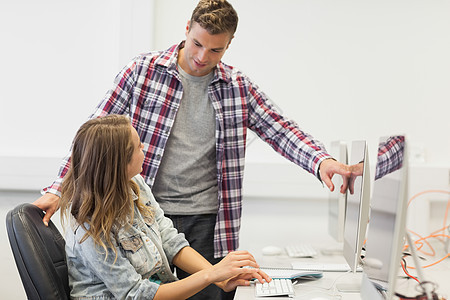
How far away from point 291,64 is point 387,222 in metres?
1.82

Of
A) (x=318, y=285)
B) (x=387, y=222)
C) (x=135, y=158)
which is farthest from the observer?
(x=318, y=285)

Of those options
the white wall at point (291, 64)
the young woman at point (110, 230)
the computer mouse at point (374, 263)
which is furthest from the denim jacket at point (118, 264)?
the white wall at point (291, 64)

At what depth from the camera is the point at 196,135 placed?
1860 millimetres

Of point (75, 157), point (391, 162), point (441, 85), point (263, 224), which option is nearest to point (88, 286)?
point (75, 157)

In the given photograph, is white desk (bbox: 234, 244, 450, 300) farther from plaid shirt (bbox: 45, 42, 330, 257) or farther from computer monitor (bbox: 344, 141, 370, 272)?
plaid shirt (bbox: 45, 42, 330, 257)

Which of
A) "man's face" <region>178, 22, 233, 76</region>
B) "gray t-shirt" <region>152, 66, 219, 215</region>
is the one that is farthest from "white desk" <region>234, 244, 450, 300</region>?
"man's face" <region>178, 22, 233, 76</region>

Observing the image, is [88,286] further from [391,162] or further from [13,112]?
[13,112]

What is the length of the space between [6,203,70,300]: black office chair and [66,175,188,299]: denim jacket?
4 centimetres

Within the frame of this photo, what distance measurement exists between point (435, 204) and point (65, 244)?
214 centimetres

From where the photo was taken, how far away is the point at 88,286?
1.31 meters

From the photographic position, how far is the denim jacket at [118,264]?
4.15 feet

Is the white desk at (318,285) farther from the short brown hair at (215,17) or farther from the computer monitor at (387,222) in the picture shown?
the short brown hair at (215,17)

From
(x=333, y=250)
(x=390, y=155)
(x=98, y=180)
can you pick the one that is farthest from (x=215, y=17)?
(x=333, y=250)

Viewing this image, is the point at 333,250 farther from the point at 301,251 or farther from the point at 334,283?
the point at 334,283
